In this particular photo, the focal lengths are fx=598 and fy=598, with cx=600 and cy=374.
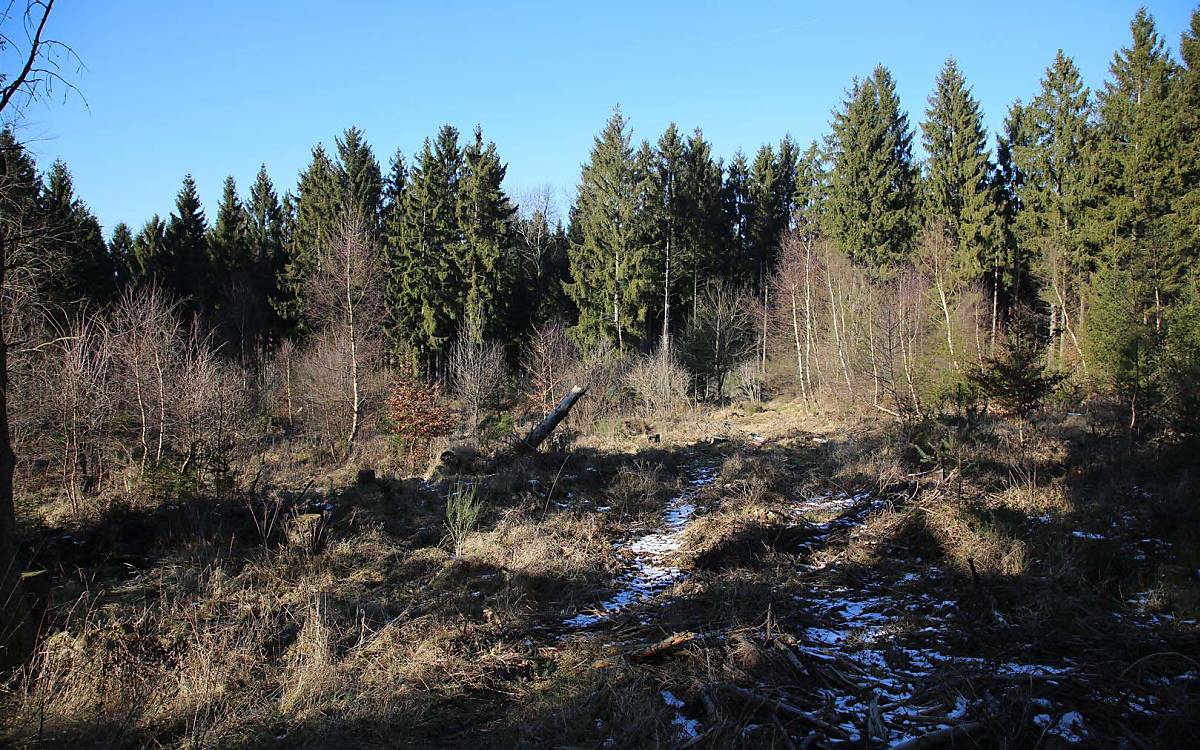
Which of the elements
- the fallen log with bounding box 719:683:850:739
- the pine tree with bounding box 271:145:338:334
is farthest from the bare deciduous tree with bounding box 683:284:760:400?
the fallen log with bounding box 719:683:850:739

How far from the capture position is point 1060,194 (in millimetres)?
25234

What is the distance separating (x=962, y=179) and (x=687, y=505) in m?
26.2

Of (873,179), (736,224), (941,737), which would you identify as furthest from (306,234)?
(941,737)

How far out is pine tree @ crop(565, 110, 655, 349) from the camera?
30.5 meters

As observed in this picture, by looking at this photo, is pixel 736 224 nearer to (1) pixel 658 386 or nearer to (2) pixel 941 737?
(1) pixel 658 386

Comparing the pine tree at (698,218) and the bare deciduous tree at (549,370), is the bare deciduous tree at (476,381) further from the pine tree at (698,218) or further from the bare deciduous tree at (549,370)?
the pine tree at (698,218)

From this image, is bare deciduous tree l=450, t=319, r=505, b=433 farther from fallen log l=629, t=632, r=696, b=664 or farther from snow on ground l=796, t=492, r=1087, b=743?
fallen log l=629, t=632, r=696, b=664

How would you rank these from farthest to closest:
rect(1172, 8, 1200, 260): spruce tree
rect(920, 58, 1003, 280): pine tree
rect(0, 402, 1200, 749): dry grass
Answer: rect(920, 58, 1003, 280): pine tree → rect(1172, 8, 1200, 260): spruce tree → rect(0, 402, 1200, 749): dry grass

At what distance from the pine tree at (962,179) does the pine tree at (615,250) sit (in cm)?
1403

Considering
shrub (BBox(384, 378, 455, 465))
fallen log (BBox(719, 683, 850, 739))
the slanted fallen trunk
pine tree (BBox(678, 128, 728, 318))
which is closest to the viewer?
fallen log (BBox(719, 683, 850, 739))

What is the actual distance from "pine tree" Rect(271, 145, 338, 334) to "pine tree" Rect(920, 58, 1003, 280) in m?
30.8

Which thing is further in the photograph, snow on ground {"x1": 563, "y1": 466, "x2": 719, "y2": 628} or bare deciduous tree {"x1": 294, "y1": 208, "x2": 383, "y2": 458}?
bare deciduous tree {"x1": 294, "y1": 208, "x2": 383, "y2": 458}

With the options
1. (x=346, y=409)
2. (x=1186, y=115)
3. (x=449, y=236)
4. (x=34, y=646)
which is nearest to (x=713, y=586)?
(x=34, y=646)

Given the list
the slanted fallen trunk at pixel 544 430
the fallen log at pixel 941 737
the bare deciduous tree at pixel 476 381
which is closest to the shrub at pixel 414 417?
the bare deciduous tree at pixel 476 381
